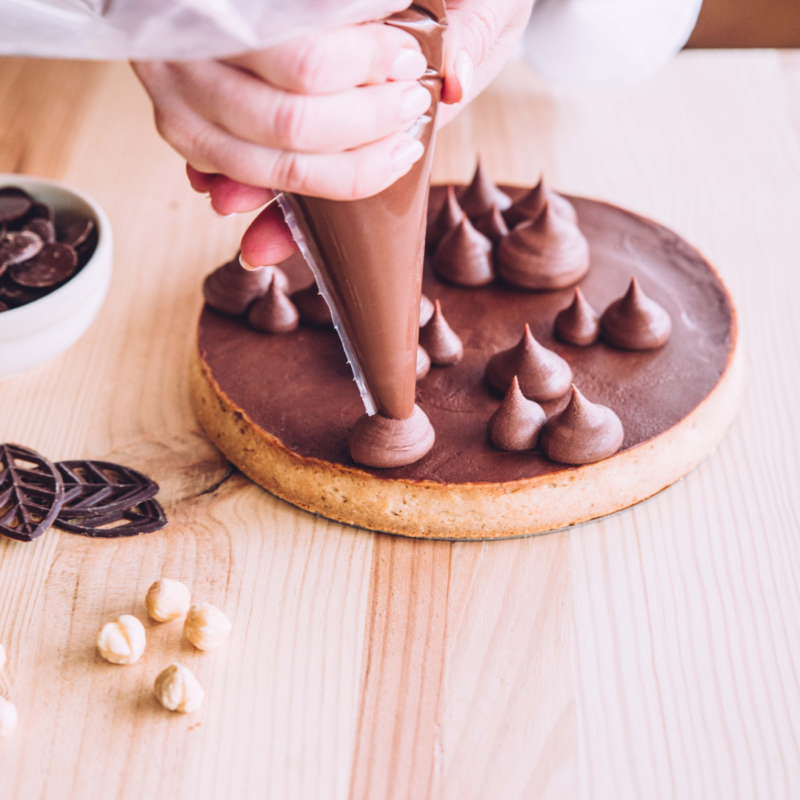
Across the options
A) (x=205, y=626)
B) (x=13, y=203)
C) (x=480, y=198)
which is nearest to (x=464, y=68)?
(x=480, y=198)

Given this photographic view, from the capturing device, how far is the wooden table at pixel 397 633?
101 cm

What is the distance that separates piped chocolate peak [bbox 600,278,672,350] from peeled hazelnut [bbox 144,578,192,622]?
79cm

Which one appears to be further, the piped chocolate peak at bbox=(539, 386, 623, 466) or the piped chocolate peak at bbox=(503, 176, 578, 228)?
the piped chocolate peak at bbox=(503, 176, 578, 228)

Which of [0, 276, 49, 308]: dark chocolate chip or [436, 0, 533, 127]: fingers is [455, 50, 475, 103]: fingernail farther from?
[0, 276, 49, 308]: dark chocolate chip

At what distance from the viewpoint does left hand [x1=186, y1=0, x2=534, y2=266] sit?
996mm

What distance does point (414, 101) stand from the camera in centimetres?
87

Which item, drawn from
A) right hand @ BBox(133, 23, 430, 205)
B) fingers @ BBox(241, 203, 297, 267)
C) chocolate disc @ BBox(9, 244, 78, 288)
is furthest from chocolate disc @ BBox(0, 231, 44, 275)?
right hand @ BBox(133, 23, 430, 205)

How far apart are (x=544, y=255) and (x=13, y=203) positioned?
1002 mm

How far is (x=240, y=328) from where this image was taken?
1502 millimetres

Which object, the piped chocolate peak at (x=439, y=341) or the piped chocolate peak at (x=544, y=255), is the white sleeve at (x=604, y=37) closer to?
the piped chocolate peak at (x=544, y=255)

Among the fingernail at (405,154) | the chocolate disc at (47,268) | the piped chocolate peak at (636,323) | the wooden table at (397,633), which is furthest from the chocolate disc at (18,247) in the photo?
the piped chocolate peak at (636,323)

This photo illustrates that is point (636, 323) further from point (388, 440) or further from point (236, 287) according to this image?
point (236, 287)

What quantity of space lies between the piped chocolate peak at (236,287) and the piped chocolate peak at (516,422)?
511 millimetres

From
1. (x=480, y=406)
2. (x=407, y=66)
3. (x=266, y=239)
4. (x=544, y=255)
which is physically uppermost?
(x=407, y=66)
